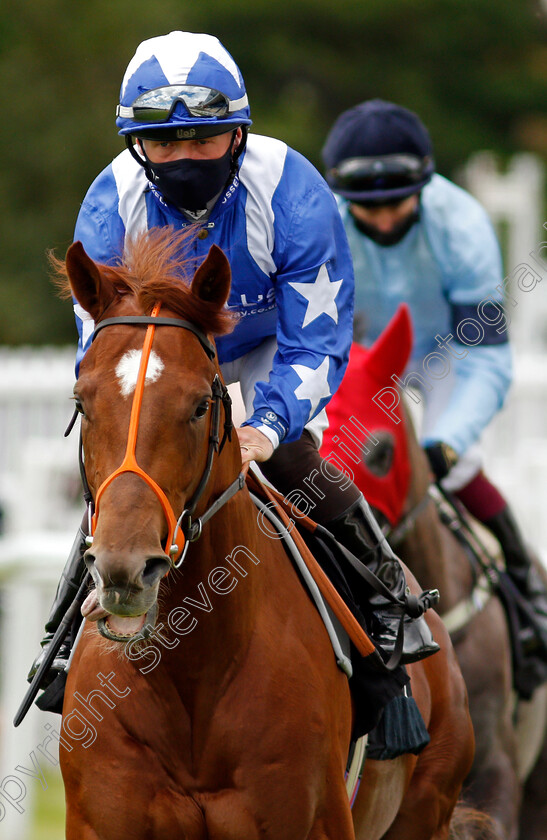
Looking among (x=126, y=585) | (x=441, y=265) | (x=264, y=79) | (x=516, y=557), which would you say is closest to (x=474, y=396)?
(x=441, y=265)

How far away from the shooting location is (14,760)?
23.8ft

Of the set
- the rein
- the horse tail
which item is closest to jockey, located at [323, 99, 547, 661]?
the rein

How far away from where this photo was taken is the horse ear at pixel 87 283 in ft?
9.78

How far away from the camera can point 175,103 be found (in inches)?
131

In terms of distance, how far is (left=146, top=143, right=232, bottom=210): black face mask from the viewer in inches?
134

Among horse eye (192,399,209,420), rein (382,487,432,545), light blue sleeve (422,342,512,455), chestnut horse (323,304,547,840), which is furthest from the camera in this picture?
light blue sleeve (422,342,512,455)

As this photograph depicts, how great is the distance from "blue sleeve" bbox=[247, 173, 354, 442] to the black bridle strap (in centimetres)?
40

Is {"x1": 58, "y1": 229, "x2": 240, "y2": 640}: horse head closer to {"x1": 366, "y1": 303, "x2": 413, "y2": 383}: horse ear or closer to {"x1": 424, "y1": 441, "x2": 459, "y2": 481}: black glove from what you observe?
{"x1": 366, "y1": 303, "x2": 413, "y2": 383}: horse ear

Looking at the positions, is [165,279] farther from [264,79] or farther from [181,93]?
[264,79]

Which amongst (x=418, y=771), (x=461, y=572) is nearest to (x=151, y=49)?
(x=418, y=771)

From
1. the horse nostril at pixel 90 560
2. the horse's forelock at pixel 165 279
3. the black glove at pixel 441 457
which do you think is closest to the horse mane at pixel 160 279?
the horse's forelock at pixel 165 279

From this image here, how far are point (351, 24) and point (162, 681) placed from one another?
68.5 ft

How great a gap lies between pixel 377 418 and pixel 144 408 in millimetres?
2248

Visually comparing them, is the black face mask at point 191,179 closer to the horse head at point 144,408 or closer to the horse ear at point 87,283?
the horse head at point 144,408
